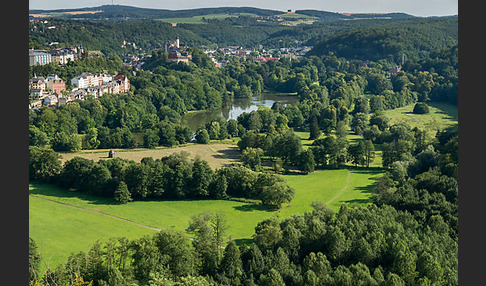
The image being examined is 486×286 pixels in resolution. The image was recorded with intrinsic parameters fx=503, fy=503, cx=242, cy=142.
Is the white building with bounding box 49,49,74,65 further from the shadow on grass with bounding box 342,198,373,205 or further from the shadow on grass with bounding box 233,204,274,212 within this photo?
the shadow on grass with bounding box 342,198,373,205

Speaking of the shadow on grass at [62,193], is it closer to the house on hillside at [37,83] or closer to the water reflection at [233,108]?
the water reflection at [233,108]

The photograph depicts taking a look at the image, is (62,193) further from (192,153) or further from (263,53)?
(263,53)

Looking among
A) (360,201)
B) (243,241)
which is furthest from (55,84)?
(243,241)

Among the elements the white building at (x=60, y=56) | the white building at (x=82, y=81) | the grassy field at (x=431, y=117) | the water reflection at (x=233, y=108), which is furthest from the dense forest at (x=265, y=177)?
the white building at (x=60, y=56)

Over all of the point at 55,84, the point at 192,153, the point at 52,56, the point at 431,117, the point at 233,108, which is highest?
the point at 52,56

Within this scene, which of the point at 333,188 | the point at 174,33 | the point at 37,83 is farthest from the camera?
the point at 174,33

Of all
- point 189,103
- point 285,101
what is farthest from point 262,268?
point 285,101

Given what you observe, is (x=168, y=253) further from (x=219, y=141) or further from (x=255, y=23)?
(x=255, y=23)

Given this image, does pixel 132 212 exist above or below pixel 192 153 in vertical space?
below
